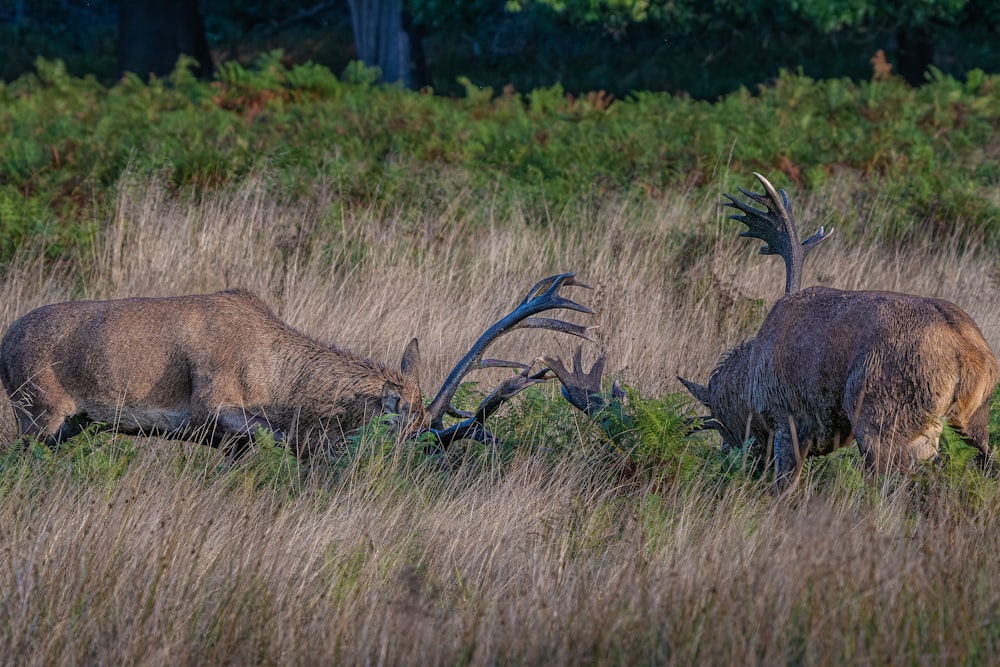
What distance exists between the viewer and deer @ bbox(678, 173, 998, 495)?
4.66 m

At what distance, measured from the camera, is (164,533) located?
465 cm

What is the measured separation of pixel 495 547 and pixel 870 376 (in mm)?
1458

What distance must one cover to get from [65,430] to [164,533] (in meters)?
2.03

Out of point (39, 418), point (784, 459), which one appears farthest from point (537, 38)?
point (784, 459)

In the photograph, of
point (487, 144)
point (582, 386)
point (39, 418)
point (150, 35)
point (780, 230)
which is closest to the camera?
point (39, 418)


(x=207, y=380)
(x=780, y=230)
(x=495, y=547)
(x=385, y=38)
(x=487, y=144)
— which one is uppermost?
(x=385, y=38)

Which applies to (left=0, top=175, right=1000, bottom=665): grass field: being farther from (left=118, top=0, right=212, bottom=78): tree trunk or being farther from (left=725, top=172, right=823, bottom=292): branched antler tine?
(left=118, top=0, right=212, bottom=78): tree trunk

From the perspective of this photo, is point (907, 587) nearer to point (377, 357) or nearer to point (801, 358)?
point (801, 358)

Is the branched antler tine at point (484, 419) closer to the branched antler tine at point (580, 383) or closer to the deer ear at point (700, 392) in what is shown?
the branched antler tine at point (580, 383)

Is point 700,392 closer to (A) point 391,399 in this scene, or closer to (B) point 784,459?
(B) point 784,459

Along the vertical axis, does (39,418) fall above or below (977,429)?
below

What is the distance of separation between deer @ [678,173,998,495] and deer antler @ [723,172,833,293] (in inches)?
43.2

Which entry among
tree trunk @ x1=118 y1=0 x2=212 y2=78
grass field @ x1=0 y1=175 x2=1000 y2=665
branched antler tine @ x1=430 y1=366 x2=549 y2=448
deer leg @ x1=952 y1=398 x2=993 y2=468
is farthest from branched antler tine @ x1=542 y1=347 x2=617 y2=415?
tree trunk @ x1=118 y1=0 x2=212 y2=78

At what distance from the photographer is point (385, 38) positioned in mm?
23875
